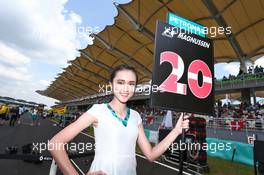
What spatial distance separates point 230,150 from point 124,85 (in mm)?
9639

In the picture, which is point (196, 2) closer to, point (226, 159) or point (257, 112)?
point (257, 112)

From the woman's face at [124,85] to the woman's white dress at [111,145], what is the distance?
16 cm

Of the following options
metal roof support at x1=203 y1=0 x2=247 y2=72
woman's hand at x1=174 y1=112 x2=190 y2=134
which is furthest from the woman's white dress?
metal roof support at x1=203 y1=0 x2=247 y2=72

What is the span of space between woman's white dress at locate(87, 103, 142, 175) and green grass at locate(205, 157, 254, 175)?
674 cm

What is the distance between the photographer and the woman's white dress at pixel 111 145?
1650 millimetres

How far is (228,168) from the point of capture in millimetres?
8266

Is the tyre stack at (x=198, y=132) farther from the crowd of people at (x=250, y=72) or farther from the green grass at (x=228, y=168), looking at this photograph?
the crowd of people at (x=250, y=72)

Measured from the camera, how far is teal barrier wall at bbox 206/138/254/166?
29.7ft

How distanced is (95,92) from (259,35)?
51250 millimetres

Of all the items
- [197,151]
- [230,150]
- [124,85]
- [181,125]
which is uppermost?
[124,85]

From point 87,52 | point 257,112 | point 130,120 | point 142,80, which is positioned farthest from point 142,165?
point 142,80

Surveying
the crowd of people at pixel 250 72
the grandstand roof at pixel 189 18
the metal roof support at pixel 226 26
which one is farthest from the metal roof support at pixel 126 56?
the metal roof support at pixel 226 26

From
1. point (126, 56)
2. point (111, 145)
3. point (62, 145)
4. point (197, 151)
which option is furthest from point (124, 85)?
point (126, 56)

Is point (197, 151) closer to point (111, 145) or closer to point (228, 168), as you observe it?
point (228, 168)
